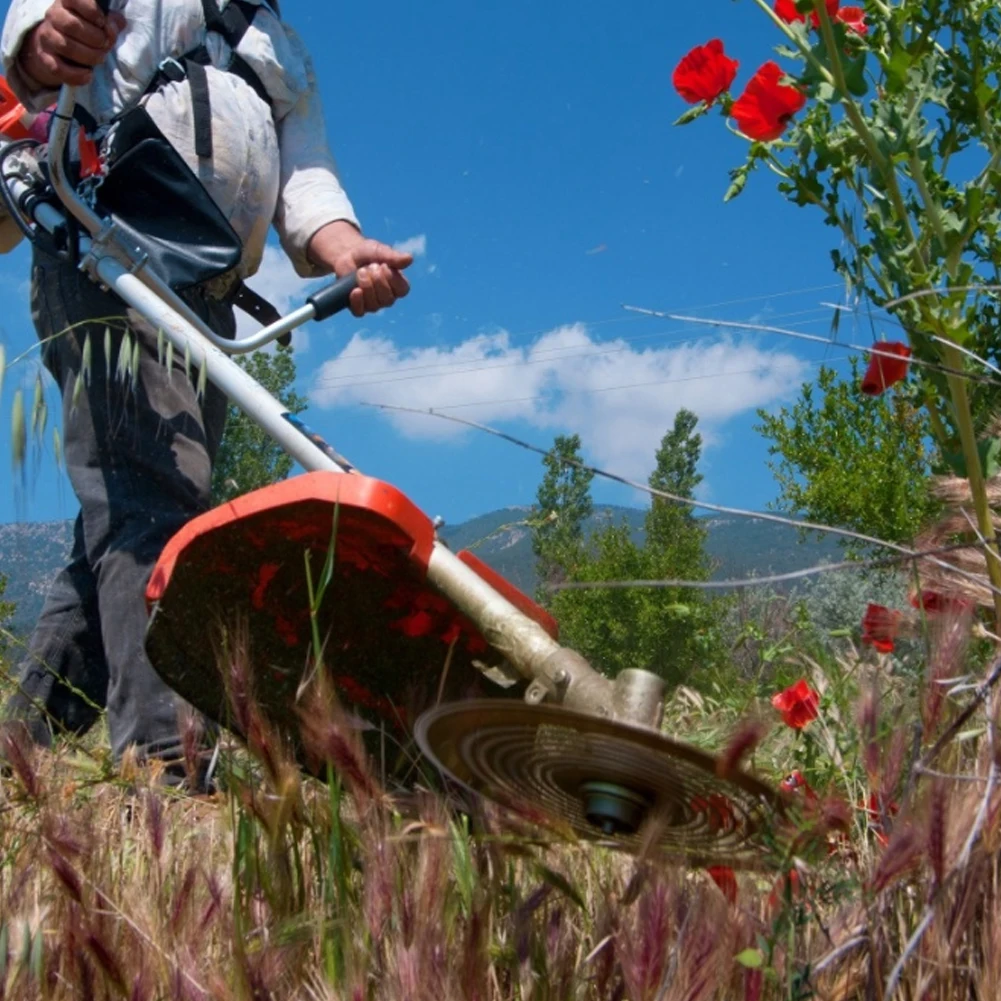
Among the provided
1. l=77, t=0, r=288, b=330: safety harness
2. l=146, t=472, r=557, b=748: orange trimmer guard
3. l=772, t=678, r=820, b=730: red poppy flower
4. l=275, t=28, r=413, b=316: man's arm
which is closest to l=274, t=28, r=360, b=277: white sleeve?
l=275, t=28, r=413, b=316: man's arm

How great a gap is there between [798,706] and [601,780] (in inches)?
27.2

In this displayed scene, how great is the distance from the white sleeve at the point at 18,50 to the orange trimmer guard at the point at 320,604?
122cm

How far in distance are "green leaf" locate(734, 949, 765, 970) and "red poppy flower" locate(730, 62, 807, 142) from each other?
1649 mm

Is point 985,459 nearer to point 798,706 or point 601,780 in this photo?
point 798,706

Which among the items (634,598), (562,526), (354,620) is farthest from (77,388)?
(562,526)

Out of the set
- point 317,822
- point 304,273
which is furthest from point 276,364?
point 317,822

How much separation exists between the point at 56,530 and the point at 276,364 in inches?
1075

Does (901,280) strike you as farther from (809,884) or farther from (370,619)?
(809,884)

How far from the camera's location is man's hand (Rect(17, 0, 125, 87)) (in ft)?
7.30

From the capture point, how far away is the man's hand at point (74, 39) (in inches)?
87.6

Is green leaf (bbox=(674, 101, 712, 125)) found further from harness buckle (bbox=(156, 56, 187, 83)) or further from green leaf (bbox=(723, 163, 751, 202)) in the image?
harness buckle (bbox=(156, 56, 187, 83))

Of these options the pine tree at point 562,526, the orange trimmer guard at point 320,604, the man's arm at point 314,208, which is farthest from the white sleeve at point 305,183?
the pine tree at point 562,526

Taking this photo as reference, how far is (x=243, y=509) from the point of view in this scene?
167 centimetres

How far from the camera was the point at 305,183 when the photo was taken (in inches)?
117
